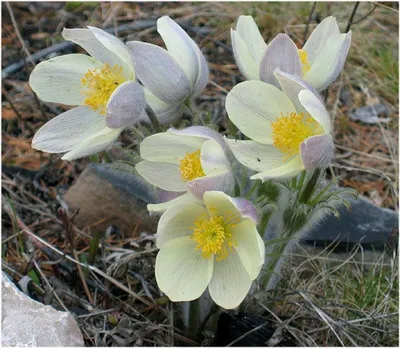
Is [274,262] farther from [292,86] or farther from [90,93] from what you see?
[90,93]

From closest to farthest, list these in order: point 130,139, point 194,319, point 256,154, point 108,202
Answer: point 256,154
point 194,319
point 130,139
point 108,202

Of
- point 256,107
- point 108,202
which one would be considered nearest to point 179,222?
point 256,107

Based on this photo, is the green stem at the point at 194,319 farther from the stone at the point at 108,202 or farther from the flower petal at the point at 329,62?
Answer: the flower petal at the point at 329,62

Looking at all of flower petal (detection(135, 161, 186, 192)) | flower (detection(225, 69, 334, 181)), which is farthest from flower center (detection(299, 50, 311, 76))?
flower petal (detection(135, 161, 186, 192))

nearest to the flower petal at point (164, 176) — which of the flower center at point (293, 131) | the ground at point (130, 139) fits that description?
the flower center at point (293, 131)

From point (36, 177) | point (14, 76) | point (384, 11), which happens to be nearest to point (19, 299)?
point (36, 177)

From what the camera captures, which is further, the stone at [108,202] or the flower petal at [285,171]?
the stone at [108,202]
